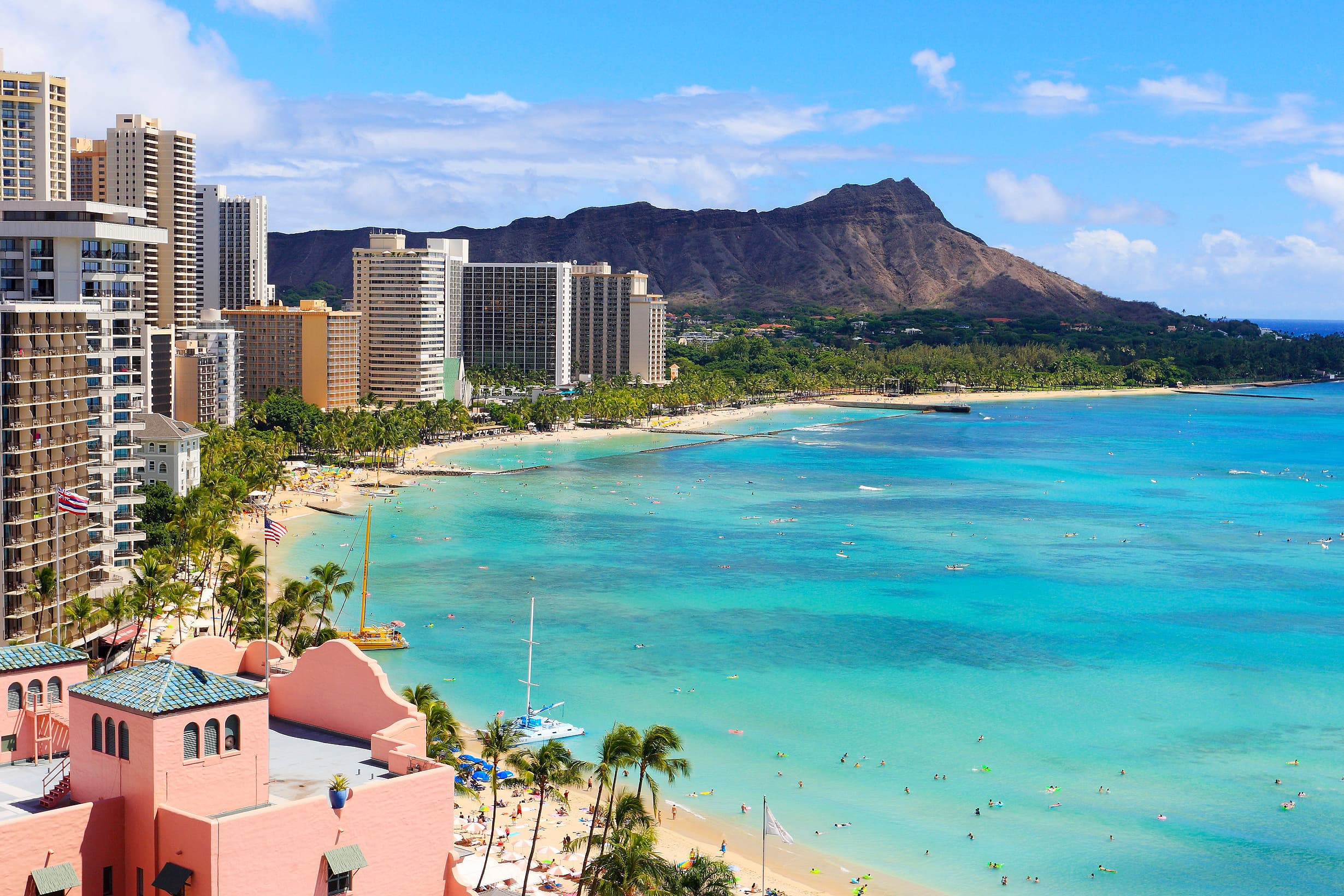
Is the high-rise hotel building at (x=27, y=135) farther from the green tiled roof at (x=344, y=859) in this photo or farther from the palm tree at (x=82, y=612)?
the green tiled roof at (x=344, y=859)

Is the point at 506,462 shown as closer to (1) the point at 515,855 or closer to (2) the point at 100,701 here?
(1) the point at 515,855

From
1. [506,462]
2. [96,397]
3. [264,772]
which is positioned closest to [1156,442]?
[506,462]

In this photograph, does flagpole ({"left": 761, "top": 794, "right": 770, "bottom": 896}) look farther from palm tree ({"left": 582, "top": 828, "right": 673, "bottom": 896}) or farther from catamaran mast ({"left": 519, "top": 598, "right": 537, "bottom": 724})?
catamaran mast ({"left": 519, "top": 598, "right": 537, "bottom": 724})

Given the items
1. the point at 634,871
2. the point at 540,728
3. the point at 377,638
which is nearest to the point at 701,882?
the point at 634,871

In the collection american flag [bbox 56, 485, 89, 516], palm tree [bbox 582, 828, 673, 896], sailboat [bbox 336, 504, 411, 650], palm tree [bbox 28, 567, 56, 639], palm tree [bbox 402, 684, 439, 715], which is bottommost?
sailboat [bbox 336, 504, 411, 650]

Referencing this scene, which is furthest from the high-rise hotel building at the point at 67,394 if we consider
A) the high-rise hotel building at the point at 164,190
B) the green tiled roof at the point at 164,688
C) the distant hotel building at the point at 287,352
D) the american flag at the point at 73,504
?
the distant hotel building at the point at 287,352

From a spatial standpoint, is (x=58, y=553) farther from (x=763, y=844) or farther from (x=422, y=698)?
(x=763, y=844)

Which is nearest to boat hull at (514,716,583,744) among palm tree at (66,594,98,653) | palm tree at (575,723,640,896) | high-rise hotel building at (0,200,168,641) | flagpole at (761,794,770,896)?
flagpole at (761,794,770,896)
